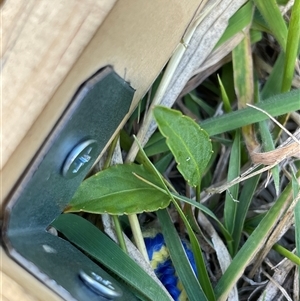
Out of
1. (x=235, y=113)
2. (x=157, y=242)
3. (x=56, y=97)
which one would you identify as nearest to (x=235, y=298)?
(x=157, y=242)

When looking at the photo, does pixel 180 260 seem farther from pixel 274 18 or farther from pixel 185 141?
pixel 274 18

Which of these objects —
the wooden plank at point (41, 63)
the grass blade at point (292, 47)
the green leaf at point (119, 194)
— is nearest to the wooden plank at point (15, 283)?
the wooden plank at point (41, 63)

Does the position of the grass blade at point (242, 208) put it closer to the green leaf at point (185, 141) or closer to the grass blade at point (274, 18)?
the green leaf at point (185, 141)

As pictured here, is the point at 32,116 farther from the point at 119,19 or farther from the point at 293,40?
the point at 293,40

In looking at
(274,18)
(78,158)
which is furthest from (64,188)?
(274,18)

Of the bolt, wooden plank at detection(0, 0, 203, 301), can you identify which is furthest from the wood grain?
the bolt

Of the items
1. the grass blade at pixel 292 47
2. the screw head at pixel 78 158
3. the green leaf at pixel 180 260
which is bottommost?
the green leaf at pixel 180 260
